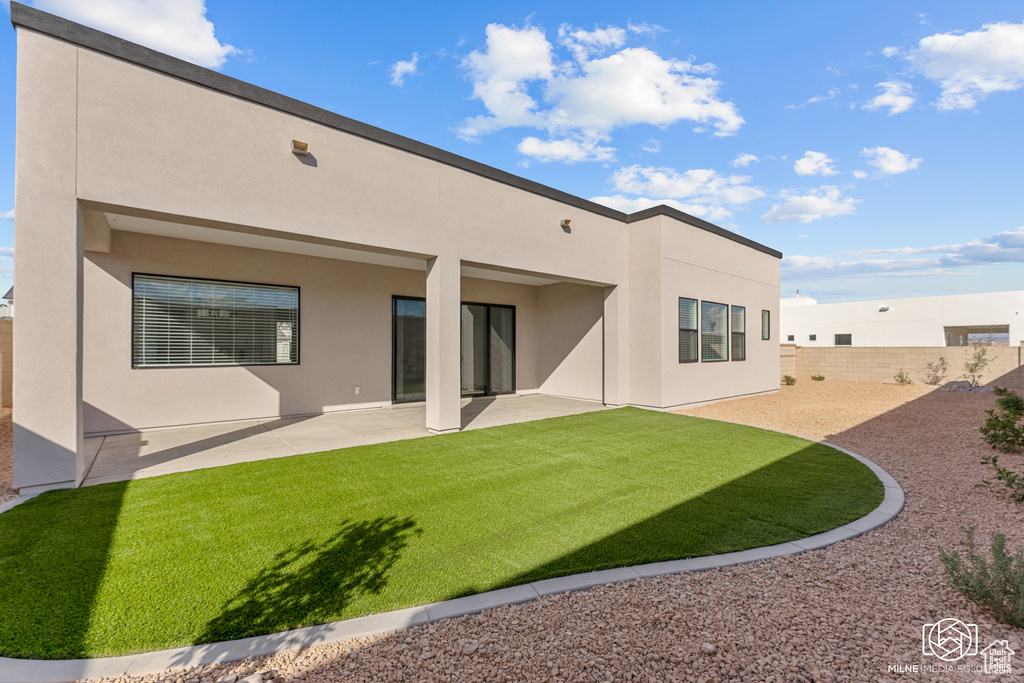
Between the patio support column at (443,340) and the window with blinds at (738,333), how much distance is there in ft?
27.3

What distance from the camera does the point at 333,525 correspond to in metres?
3.53

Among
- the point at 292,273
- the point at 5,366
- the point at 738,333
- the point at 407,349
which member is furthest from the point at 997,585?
the point at 5,366

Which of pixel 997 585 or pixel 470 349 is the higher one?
pixel 470 349

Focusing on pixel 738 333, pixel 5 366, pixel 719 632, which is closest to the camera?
pixel 719 632

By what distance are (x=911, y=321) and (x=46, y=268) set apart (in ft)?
128

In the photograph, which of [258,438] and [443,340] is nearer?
[258,438]

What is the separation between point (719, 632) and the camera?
7.36ft

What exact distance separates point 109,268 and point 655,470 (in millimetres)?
8316

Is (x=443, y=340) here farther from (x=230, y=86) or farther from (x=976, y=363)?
(x=976, y=363)

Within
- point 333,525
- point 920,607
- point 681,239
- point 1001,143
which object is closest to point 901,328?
point 1001,143

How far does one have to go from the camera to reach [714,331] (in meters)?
11.0

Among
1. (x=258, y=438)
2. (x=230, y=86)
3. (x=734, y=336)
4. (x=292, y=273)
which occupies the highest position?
(x=230, y=86)

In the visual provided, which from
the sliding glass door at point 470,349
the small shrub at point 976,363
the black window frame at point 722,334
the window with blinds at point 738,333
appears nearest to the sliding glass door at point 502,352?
the sliding glass door at point 470,349

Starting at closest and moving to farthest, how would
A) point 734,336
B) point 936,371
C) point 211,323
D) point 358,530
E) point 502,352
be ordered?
point 358,530 → point 211,323 → point 502,352 → point 734,336 → point 936,371
